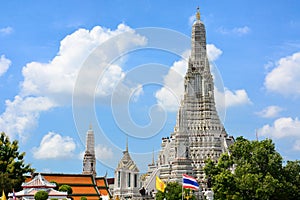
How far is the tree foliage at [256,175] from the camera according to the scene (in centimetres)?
4912

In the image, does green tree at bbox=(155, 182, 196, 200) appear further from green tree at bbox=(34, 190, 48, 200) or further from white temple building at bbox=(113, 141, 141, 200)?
green tree at bbox=(34, 190, 48, 200)

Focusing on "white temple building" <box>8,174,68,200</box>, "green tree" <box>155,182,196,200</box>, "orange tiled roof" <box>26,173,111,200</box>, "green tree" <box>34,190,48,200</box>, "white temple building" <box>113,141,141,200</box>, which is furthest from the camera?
"white temple building" <box>113,141,141,200</box>

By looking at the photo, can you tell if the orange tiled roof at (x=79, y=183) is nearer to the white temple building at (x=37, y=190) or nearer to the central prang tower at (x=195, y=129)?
the white temple building at (x=37, y=190)

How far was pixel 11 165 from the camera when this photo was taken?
1987 inches

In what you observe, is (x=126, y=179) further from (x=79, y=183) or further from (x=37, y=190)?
(x=37, y=190)

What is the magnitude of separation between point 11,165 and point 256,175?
25.9 m


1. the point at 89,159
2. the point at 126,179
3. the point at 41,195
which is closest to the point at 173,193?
the point at 126,179

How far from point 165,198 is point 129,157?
1772cm

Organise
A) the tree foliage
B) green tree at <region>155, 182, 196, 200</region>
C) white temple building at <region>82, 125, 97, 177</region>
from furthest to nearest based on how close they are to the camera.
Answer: white temple building at <region>82, 125, 97, 177</region>, green tree at <region>155, 182, 196, 200</region>, the tree foliage

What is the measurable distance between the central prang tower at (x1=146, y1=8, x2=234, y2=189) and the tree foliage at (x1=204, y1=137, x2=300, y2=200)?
3218 cm

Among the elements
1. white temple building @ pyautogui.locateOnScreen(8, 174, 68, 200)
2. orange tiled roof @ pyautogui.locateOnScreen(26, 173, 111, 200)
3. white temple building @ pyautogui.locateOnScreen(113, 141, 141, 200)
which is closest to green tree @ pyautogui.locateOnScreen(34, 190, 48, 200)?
white temple building @ pyautogui.locateOnScreen(8, 174, 68, 200)

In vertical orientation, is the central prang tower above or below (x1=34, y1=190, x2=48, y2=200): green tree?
above

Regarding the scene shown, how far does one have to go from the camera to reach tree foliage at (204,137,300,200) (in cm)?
4912

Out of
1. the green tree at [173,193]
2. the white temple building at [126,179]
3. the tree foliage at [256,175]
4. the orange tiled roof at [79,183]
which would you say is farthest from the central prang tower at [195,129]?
the tree foliage at [256,175]
